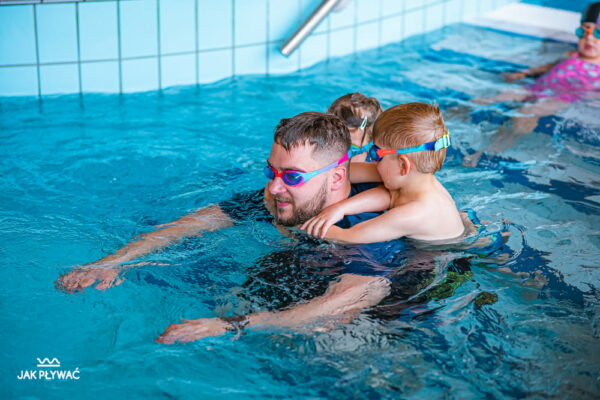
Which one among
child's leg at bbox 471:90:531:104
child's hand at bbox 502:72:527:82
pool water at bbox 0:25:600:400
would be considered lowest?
pool water at bbox 0:25:600:400

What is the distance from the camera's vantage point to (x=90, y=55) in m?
6.07

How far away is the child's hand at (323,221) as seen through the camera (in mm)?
3377

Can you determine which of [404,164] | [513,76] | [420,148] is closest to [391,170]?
[404,164]

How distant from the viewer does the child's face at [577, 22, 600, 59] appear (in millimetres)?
6922

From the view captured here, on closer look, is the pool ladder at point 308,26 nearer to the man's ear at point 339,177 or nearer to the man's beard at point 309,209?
the man's ear at point 339,177

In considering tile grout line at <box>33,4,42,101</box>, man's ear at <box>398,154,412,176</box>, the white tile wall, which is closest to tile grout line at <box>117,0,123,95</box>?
the white tile wall

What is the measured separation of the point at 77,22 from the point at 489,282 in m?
4.32

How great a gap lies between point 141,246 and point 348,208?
3.67 feet

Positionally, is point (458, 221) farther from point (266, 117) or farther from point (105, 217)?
point (266, 117)

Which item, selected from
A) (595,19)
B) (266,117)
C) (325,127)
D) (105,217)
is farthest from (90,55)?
(595,19)

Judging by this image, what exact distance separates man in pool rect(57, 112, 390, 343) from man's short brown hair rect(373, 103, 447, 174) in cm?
24

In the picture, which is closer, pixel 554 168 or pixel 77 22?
pixel 554 168

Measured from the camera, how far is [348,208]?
3.46 metres

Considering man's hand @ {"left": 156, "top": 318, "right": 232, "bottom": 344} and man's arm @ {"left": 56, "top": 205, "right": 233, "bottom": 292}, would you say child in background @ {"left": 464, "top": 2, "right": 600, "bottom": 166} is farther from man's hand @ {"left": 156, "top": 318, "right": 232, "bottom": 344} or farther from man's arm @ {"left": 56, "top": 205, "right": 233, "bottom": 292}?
man's hand @ {"left": 156, "top": 318, "right": 232, "bottom": 344}
